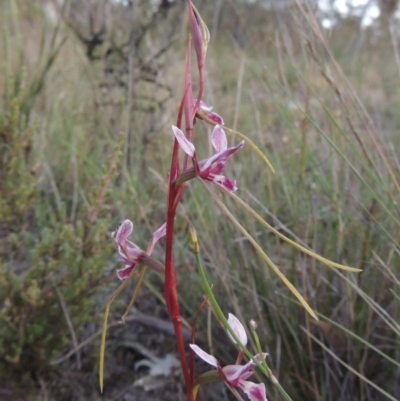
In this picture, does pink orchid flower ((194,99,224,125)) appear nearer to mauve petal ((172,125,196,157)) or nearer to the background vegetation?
mauve petal ((172,125,196,157))

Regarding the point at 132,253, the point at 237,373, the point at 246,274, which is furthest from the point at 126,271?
the point at 246,274

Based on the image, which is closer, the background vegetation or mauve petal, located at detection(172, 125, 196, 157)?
mauve petal, located at detection(172, 125, 196, 157)

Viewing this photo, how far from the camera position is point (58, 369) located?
1.71m

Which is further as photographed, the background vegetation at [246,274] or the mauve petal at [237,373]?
the background vegetation at [246,274]

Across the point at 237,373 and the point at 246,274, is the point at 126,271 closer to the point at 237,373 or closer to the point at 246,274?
the point at 237,373

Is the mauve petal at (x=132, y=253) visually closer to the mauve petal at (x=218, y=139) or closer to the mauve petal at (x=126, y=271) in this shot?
the mauve petal at (x=126, y=271)

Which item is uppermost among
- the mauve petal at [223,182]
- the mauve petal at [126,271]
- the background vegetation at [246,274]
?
the mauve petal at [223,182]

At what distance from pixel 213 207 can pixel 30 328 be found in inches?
20.8

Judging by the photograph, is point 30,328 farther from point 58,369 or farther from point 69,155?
point 69,155

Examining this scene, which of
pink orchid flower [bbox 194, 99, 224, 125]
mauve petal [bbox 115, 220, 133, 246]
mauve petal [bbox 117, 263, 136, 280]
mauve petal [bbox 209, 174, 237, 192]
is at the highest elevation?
pink orchid flower [bbox 194, 99, 224, 125]

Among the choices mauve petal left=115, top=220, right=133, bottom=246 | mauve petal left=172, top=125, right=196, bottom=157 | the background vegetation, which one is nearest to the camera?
mauve petal left=172, top=125, right=196, bottom=157

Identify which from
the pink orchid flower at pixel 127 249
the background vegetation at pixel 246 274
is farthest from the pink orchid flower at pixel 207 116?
the background vegetation at pixel 246 274

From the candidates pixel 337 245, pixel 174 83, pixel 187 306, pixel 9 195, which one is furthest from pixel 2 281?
pixel 174 83

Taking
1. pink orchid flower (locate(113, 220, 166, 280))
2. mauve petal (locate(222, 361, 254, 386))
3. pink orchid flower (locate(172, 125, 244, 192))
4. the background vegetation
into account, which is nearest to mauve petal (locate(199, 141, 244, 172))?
pink orchid flower (locate(172, 125, 244, 192))
